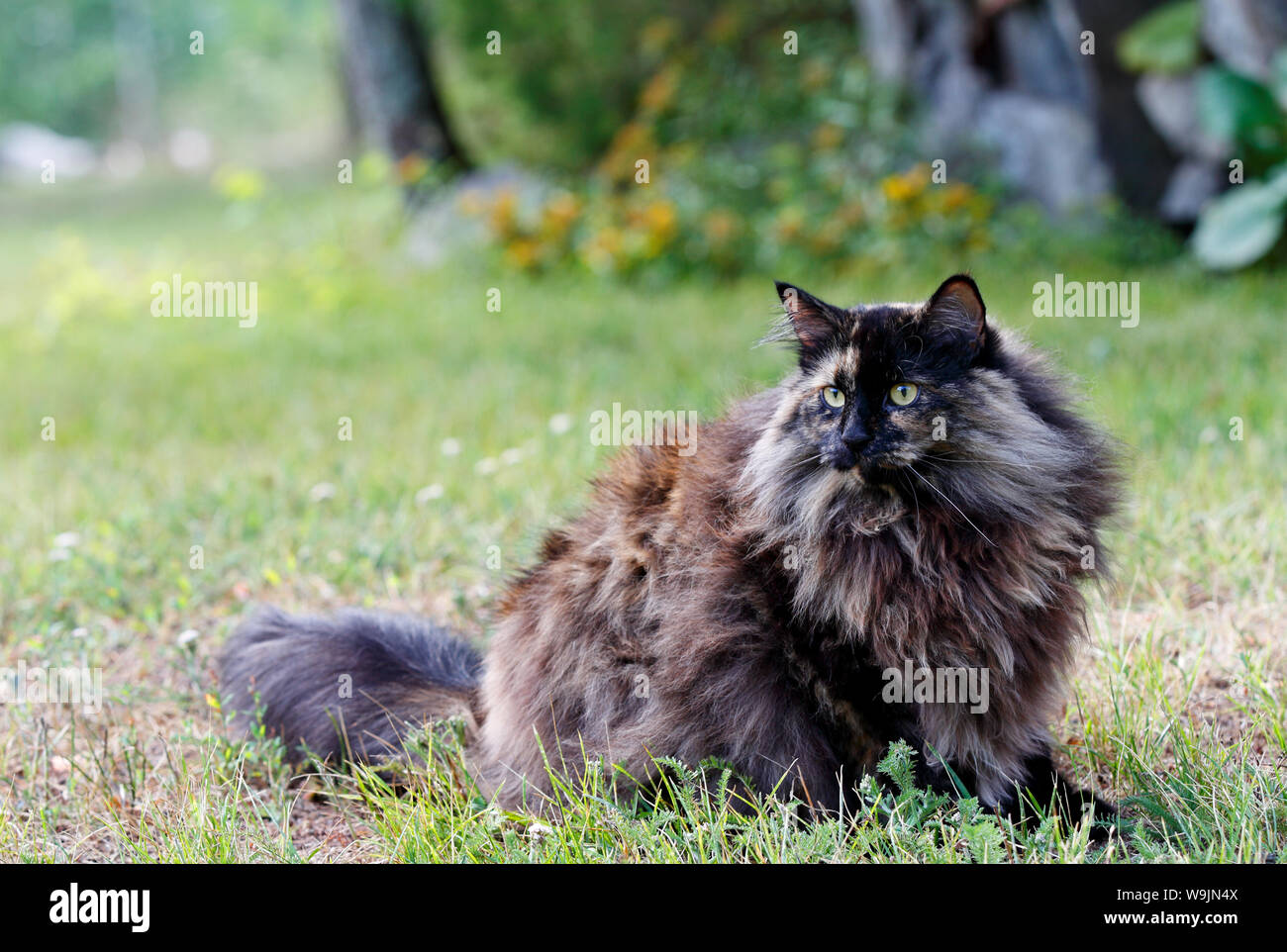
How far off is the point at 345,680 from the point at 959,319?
1792 millimetres

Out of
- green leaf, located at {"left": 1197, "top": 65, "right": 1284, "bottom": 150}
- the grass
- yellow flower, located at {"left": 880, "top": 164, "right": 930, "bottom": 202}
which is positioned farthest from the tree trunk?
green leaf, located at {"left": 1197, "top": 65, "right": 1284, "bottom": 150}

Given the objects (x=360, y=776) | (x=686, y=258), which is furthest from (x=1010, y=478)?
(x=686, y=258)

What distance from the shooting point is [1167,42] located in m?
Answer: 7.83

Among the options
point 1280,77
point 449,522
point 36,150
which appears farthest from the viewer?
point 36,150

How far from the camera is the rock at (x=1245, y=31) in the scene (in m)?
7.20

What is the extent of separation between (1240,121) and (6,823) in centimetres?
755

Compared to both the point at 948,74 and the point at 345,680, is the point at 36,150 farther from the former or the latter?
the point at 345,680

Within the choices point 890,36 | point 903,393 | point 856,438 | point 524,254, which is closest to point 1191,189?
point 890,36

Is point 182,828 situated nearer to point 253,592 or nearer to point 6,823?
point 6,823

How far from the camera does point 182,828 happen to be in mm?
2568

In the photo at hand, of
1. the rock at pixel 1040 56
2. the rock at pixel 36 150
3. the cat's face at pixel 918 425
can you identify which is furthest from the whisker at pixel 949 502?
the rock at pixel 36 150

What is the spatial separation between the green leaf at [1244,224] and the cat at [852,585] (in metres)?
5.24

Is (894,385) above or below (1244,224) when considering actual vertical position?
below

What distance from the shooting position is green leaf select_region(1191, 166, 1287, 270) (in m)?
7.00
